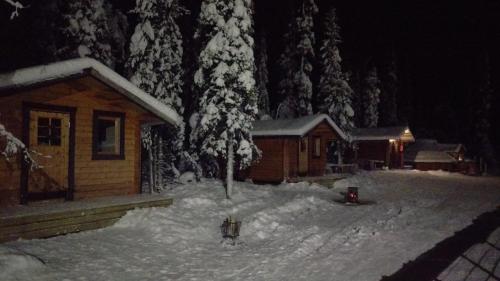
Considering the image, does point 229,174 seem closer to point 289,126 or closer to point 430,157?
point 289,126

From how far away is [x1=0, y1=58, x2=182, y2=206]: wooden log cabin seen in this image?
38.6ft

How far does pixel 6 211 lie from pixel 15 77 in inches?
138

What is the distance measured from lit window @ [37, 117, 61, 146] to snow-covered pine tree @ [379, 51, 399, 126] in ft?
176

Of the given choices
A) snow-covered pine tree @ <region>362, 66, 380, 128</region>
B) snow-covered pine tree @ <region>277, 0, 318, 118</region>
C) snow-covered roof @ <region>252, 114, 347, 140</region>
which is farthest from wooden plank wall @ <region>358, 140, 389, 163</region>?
snow-covered roof @ <region>252, 114, 347, 140</region>

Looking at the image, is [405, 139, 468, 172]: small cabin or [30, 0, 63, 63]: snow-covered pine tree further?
[405, 139, 468, 172]: small cabin

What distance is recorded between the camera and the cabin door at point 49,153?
12539 mm

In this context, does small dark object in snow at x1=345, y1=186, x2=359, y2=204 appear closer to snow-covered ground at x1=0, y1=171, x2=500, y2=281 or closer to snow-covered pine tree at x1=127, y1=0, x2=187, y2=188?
snow-covered ground at x1=0, y1=171, x2=500, y2=281

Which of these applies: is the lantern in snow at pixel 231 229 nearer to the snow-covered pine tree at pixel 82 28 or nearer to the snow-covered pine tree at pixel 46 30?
the snow-covered pine tree at pixel 82 28

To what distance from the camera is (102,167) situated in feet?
46.8

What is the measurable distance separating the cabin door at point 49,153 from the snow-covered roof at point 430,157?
36053 mm

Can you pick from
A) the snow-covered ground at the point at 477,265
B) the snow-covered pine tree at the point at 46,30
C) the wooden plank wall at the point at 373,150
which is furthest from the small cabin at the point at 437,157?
the snow-covered pine tree at the point at 46,30

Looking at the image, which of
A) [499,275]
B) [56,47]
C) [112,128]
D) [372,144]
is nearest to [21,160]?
[112,128]

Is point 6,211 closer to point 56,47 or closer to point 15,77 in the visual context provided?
point 15,77

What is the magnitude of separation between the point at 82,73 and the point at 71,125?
2.07m
